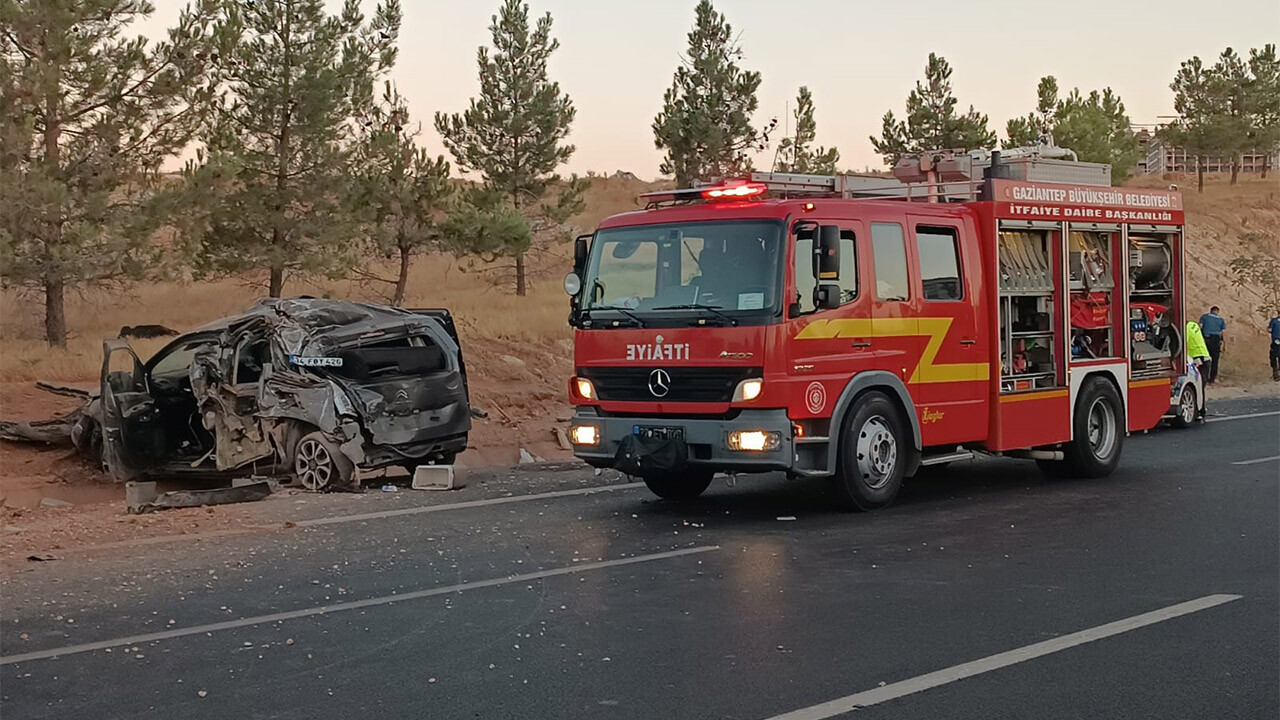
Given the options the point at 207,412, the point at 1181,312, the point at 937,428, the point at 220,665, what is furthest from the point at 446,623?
the point at 1181,312

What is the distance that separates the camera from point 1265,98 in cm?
6206

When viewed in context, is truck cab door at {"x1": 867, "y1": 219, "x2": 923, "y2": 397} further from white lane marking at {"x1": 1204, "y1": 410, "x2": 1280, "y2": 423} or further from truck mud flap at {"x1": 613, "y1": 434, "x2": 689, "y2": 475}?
white lane marking at {"x1": 1204, "y1": 410, "x2": 1280, "y2": 423}

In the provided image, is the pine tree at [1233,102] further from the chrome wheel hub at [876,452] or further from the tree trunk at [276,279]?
the chrome wheel hub at [876,452]

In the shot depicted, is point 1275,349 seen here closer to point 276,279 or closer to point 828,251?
point 276,279

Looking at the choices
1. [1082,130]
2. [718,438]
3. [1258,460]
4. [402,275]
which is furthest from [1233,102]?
[718,438]

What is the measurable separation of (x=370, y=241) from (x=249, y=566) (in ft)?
80.0

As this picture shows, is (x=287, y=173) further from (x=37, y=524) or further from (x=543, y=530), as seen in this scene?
(x=543, y=530)

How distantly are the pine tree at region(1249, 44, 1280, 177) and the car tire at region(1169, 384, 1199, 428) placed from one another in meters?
49.2

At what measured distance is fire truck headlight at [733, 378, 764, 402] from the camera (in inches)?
392

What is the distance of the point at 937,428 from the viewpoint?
36.8 feet

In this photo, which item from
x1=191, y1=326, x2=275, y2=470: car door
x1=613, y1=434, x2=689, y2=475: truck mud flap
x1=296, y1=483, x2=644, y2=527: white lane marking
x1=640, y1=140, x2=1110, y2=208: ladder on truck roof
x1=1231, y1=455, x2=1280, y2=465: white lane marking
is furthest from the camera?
x1=1231, y1=455, x2=1280, y2=465: white lane marking

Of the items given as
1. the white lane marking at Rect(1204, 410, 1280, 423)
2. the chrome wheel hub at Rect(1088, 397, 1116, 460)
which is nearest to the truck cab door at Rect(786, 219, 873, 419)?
the chrome wheel hub at Rect(1088, 397, 1116, 460)

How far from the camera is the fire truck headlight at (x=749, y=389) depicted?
9.96 meters

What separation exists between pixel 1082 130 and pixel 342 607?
48.9 m
